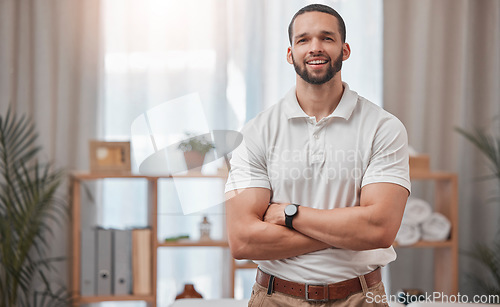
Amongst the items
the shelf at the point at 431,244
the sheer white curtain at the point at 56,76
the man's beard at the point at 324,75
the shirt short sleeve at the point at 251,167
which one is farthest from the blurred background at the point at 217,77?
the man's beard at the point at 324,75

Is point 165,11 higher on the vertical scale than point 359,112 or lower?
higher

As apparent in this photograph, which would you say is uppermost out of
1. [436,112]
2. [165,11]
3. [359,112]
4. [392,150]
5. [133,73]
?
[165,11]

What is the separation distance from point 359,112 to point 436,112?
199cm

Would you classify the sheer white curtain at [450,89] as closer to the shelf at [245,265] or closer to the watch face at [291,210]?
the shelf at [245,265]

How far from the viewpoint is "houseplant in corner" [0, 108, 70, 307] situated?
115 inches

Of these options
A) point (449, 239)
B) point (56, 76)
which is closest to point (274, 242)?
point (449, 239)

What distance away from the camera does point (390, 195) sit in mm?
1552

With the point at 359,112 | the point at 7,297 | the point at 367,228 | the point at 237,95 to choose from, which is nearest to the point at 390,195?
the point at 367,228

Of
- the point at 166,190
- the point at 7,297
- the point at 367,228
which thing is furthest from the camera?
the point at 166,190

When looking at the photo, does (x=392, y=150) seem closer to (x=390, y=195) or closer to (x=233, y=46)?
(x=390, y=195)

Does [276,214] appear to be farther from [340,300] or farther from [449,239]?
[449,239]

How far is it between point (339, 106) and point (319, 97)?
62 mm

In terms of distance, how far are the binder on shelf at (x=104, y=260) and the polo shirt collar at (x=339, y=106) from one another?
1.71 m

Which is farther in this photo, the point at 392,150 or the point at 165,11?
the point at 165,11
